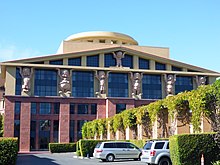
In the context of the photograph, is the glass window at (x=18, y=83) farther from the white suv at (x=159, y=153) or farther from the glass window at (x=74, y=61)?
the white suv at (x=159, y=153)

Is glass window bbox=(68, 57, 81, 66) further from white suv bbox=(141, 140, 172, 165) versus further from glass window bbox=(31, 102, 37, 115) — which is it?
white suv bbox=(141, 140, 172, 165)

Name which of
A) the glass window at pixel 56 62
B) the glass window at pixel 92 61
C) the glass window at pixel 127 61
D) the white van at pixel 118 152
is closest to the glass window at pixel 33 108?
the glass window at pixel 56 62

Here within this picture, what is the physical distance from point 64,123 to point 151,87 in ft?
53.3

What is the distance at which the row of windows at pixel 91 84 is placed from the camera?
→ 59.2 metres

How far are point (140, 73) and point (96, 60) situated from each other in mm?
7762

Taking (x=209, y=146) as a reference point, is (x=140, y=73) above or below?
above

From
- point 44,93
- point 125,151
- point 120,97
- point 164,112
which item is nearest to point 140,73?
point 120,97

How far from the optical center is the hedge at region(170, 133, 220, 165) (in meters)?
17.5

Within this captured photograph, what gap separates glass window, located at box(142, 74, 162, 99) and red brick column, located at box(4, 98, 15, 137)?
21.8 m

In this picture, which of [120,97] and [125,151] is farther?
[120,97]

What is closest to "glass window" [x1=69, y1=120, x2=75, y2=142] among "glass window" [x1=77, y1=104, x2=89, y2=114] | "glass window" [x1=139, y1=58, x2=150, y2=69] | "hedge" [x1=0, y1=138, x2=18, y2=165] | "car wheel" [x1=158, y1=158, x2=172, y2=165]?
"glass window" [x1=77, y1=104, x2=89, y2=114]

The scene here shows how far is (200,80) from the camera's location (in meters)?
64.2

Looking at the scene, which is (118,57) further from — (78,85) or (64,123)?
(64,123)

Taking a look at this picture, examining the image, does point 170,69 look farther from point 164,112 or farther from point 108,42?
point 164,112
